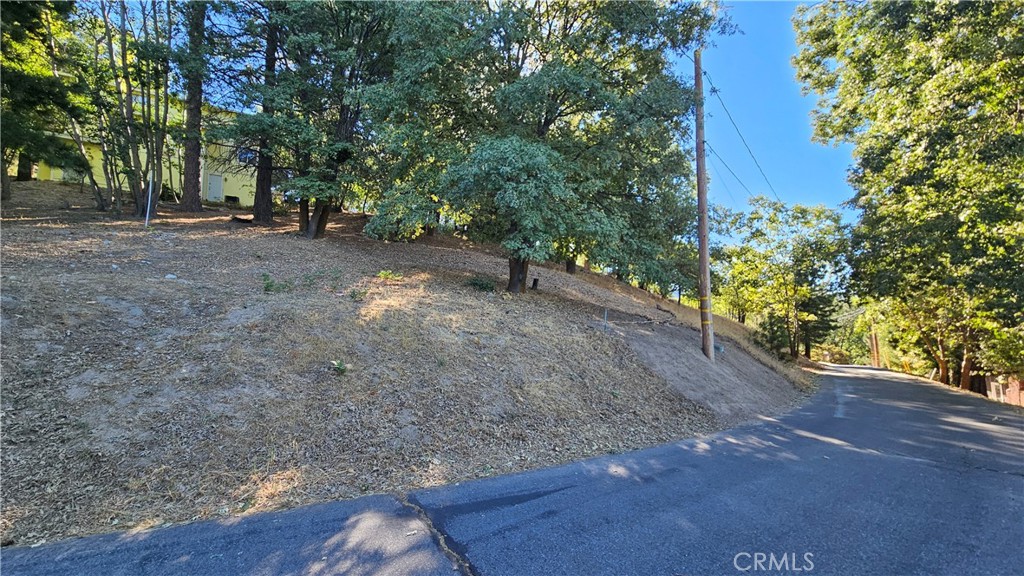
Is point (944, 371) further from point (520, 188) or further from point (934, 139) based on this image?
point (520, 188)

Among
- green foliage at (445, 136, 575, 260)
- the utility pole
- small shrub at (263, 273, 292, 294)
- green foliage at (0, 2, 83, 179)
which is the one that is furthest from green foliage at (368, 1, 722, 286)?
green foliage at (0, 2, 83, 179)

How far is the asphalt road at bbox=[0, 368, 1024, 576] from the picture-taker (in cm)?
265

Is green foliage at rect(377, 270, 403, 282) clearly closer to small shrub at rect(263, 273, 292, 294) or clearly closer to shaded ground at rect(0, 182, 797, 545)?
shaded ground at rect(0, 182, 797, 545)

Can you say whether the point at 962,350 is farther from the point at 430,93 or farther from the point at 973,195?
the point at 430,93

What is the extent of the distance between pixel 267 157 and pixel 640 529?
43.5 feet

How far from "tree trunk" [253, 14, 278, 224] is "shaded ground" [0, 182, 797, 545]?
3693mm

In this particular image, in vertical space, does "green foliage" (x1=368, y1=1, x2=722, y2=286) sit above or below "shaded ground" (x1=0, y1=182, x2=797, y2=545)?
above

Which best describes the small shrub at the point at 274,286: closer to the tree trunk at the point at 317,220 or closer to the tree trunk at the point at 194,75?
the tree trunk at the point at 317,220

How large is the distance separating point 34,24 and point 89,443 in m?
12.7

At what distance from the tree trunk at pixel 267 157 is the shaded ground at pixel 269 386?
12.1 ft

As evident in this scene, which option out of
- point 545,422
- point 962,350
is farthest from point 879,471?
point 962,350

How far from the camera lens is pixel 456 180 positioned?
8.20 metres

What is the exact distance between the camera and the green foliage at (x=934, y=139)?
774 centimetres

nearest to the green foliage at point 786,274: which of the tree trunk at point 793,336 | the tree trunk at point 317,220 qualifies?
the tree trunk at point 793,336
